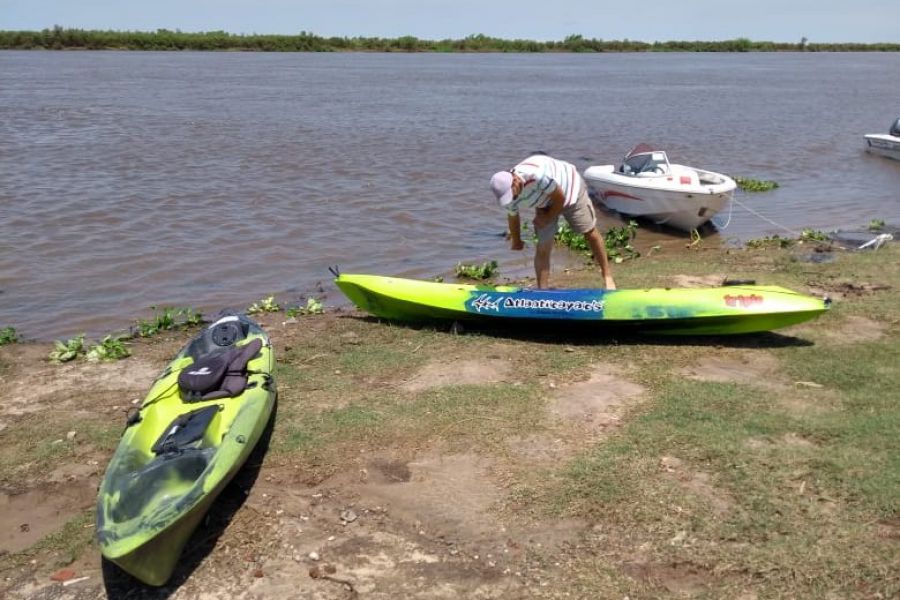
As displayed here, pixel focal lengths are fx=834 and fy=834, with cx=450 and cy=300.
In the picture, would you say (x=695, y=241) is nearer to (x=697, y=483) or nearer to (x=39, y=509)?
(x=697, y=483)

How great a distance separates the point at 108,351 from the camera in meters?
7.73

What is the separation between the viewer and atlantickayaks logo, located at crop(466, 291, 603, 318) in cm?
750

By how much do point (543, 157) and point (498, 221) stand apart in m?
7.07

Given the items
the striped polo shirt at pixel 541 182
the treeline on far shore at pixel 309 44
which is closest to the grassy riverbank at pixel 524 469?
the striped polo shirt at pixel 541 182

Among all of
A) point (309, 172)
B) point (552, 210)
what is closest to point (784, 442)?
point (552, 210)

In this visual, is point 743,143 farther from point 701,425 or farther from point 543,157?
point 701,425

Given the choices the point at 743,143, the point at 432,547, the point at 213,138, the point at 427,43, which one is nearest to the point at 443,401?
the point at 432,547

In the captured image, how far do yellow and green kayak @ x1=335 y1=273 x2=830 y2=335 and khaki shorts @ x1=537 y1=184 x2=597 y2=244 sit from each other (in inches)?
27.3

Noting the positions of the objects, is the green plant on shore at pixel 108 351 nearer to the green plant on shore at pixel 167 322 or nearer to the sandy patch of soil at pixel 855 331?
the green plant on shore at pixel 167 322

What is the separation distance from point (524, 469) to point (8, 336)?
19.1 feet

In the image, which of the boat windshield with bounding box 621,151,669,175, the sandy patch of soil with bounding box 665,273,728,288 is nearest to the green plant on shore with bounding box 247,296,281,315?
the sandy patch of soil with bounding box 665,273,728,288

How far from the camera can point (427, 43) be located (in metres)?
87.6

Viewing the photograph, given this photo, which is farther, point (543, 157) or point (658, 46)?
point (658, 46)

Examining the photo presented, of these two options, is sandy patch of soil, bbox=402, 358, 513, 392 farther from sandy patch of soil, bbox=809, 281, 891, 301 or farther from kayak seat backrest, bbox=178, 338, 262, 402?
sandy patch of soil, bbox=809, 281, 891, 301
